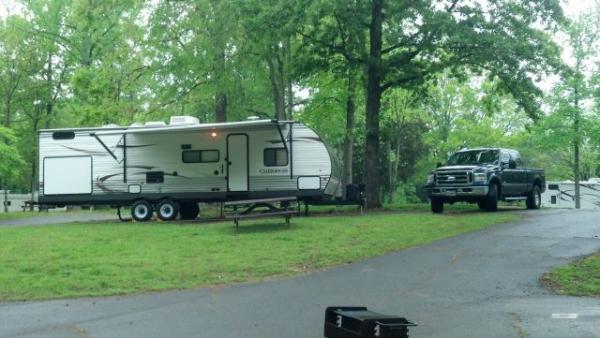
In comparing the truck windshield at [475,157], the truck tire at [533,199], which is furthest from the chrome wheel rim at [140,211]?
the truck tire at [533,199]

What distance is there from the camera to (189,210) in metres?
22.8

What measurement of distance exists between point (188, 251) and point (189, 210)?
10.2 m

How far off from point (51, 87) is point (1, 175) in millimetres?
16985

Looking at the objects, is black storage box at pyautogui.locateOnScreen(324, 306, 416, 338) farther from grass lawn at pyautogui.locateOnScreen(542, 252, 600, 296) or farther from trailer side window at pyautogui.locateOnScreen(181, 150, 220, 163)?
trailer side window at pyautogui.locateOnScreen(181, 150, 220, 163)

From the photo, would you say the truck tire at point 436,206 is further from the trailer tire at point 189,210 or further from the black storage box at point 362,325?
the black storage box at point 362,325

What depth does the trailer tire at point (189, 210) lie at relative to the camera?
22766mm

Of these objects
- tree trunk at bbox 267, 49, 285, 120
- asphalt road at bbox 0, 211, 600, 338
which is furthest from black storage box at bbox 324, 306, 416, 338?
tree trunk at bbox 267, 49, 285, 120

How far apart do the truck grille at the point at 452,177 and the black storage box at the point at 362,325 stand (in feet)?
53.1

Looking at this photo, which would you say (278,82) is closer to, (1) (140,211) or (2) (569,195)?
(1) (140,211)

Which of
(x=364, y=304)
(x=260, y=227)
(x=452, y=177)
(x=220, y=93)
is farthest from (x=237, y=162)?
(x=364, y=304)

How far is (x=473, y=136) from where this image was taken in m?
48.3

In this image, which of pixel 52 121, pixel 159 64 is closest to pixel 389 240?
pixel 159 64

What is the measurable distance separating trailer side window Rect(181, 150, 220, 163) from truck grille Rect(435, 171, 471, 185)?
719cm

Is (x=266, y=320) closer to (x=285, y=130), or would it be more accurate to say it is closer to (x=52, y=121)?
(x=285, y=130)
